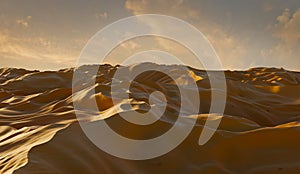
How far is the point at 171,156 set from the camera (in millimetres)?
2197

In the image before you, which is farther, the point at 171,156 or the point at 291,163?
the point at 171,156

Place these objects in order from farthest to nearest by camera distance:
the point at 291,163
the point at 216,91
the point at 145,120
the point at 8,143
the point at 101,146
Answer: the point at 216,91
the point at 145,120
the point at 8,143
the point at 101,146
the point at 291,163

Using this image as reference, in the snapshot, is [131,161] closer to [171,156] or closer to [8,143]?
[171,156]

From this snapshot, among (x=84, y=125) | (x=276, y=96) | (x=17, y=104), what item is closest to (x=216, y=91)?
(x=276, y=96)

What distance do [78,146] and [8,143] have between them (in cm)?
59

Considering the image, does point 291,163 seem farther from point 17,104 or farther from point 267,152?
point 17,104

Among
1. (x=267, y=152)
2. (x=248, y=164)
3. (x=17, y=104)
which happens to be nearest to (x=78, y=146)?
(x=248, y=164)

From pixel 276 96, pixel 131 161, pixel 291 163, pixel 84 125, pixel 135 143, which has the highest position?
pixel 276 96

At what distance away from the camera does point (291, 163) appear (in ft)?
6.68

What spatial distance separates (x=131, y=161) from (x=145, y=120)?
511 millimetres

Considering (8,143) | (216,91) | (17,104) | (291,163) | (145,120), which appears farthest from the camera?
(216,91)

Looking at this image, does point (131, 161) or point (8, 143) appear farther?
point (8, 143)

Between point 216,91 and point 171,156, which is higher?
point 216,91

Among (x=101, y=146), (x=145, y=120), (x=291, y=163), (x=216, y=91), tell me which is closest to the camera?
(x=291, y=163)
